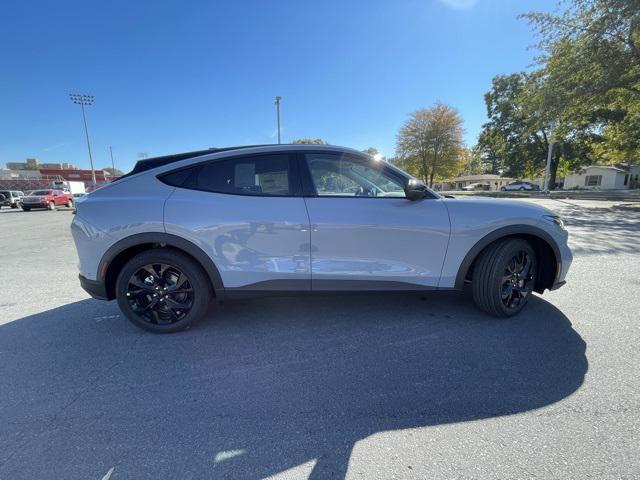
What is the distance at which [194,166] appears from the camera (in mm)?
2834

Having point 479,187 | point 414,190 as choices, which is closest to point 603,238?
point 414,190

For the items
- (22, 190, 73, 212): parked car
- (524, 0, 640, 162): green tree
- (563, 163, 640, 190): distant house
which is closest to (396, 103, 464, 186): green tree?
(524, 0, 640, 162): green tree

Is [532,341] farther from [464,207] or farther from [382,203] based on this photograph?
[382,203]

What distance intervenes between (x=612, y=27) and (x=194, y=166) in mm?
19689

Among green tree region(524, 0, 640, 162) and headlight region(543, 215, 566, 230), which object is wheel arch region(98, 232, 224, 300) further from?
green tree region(524, 0, 640, 162)

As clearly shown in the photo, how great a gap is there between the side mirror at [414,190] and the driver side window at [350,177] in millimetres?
77

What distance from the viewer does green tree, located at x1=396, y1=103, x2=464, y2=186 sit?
3306cm

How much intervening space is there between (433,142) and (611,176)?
1344 inches

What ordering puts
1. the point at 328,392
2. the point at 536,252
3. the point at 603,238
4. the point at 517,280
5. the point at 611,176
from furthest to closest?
the point at 611,176 → the point at 603,238 → the point at 536,252 → the point at 517,280 → the point at 328,392

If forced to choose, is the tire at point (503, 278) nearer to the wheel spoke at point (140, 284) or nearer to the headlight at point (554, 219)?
the headlight at point (554, 219)

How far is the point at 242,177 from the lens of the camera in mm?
2826

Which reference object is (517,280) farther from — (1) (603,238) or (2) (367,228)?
(1) (603,238)

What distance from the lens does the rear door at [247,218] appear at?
8.89 ft

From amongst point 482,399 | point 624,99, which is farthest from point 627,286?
point 624,99
